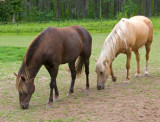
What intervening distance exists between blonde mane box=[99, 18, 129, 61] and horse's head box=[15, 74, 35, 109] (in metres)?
2.05

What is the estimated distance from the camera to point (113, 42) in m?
5.94

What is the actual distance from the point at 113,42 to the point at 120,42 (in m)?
0.28

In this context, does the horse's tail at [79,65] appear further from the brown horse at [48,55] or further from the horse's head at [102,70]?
the horse's head at [102,70]

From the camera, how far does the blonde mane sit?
5781 mm

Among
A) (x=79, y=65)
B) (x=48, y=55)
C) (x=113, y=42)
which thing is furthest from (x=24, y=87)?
(x=113, y=42)

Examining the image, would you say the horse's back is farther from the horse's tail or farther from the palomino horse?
the horse's tail

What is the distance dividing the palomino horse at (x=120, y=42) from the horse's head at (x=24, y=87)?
189 centimetres

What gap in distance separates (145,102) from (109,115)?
3.59 ft

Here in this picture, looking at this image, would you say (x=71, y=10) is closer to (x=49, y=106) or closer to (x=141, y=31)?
(x=141, y=31)

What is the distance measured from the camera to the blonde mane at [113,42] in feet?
19.0

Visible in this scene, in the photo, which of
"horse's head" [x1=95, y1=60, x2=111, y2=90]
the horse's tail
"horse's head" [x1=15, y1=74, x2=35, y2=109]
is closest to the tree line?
the horse's tail


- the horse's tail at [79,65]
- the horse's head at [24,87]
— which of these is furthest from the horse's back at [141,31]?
the horse's head at [24,87]

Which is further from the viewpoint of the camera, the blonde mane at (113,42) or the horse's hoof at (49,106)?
the blonde mane at (113,42)

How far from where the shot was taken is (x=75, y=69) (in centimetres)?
607
